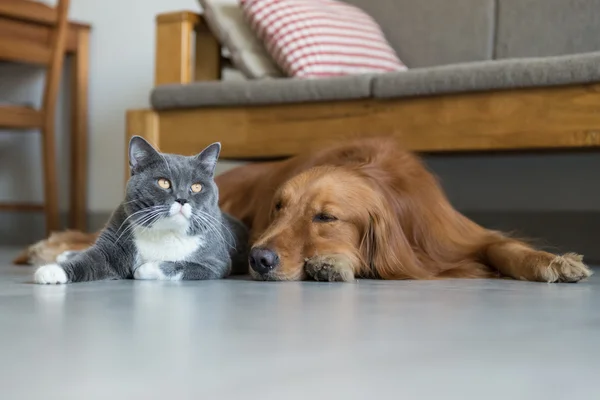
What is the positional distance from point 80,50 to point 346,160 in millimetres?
2594

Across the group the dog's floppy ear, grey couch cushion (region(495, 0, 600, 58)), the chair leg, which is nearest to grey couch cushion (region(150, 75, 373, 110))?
the dog's floppy ear

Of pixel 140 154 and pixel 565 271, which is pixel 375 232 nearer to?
pixel 565 271

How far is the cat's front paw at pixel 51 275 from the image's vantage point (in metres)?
1.64

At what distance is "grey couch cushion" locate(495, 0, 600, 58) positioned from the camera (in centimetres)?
294

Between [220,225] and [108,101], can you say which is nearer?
[220,225]

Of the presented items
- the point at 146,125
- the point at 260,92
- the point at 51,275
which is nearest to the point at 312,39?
the point at 260,92

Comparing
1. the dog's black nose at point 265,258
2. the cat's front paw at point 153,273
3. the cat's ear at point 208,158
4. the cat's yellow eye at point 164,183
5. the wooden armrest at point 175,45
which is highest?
the wooden armrest at point 175,45

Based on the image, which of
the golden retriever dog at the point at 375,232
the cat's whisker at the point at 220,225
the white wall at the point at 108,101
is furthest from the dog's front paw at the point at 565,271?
the white wall at the point at 108,101

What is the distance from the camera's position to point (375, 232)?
6.25 ft

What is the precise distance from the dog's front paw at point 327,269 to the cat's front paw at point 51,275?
0.56 metres

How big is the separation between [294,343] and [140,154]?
0.89m

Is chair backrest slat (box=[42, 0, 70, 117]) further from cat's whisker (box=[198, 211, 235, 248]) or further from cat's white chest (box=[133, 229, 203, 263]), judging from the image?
cat's white chest (box=[133, 229, 203, 263])

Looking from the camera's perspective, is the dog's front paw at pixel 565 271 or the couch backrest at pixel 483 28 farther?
the couch backrest at pixel 483 28

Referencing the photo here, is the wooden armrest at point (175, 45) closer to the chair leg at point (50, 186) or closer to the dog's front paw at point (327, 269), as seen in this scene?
the chair leg at point (50, 186)
